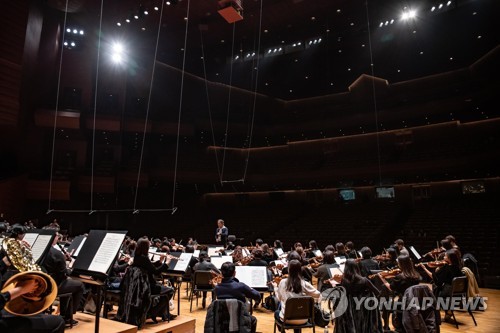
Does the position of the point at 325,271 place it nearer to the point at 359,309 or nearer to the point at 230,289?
the point at 359,309

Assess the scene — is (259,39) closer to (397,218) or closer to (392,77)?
(392,77)

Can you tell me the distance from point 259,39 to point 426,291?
16.6 meters

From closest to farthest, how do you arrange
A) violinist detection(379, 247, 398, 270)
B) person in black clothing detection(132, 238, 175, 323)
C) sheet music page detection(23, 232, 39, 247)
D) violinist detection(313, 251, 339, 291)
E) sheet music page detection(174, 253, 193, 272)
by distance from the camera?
1. sheet music page detection(23, 232, 39, 247)
2. person in black clothing detection(132, 238, 175, 323)
3. violinist detection(313, 251, 339, 291)
4. sheet music page detection(174, 253, 193, 272)
5. violinist detection(379, 247, 398, 270)

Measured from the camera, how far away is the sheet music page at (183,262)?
5.62 m

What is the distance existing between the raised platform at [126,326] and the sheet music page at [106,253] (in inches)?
51.2

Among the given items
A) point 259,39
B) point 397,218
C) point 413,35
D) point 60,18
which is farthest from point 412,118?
point 60,18

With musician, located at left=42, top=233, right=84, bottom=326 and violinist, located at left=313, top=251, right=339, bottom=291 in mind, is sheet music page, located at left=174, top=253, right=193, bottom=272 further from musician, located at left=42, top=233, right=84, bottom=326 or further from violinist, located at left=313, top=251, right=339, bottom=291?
violinist, located at left=313, top=251, right=339, bottom=291

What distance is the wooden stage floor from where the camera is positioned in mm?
3646

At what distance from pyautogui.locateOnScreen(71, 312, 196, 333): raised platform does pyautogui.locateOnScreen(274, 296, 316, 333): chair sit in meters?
1.46

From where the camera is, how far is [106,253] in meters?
2.62

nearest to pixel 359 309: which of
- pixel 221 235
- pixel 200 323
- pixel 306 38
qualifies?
pixel 200 323

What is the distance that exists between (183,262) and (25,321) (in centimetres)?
354

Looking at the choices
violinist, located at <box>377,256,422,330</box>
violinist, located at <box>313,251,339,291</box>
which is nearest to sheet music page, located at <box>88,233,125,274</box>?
violinist, located at <box>377,256,422,330</box>

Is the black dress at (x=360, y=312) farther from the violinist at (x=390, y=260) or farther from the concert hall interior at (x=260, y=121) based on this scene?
the concert hall interior at (x=260, y=121)
